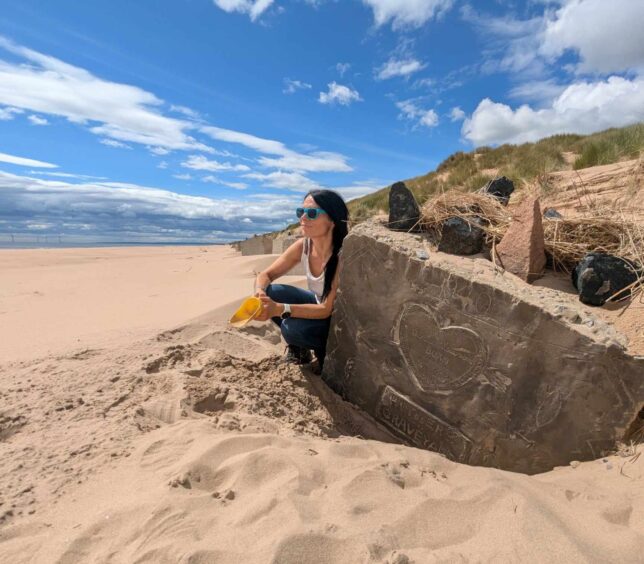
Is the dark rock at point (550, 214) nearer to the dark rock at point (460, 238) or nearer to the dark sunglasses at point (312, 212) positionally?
the dark rock at point (460, 238)

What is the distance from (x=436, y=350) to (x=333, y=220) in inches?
45.4

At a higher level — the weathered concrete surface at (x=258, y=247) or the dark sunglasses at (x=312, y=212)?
the dark sunglasses at (x=312, y=212)

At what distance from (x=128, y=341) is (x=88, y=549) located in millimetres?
2385

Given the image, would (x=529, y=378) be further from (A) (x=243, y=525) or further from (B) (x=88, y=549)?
(B) (x=88, y=549)

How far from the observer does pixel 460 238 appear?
9.34 ft

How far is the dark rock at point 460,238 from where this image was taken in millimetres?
2840

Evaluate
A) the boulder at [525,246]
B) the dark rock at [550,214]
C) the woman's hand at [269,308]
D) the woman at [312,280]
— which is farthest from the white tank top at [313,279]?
the dark rock at [550,214]

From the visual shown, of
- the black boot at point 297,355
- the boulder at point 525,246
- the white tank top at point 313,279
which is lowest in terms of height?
the black boot at point 297,355

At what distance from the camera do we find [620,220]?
2879 mm

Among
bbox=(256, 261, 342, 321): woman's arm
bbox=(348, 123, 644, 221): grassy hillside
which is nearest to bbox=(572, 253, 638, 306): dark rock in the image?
bbox=(256, 261, 342, 321): woman's arm

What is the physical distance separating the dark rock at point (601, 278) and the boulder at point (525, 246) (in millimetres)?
253

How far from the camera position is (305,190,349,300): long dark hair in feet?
9.79

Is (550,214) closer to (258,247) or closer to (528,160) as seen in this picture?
(528,160)

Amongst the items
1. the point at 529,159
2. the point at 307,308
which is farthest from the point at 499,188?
the point at 529,159
